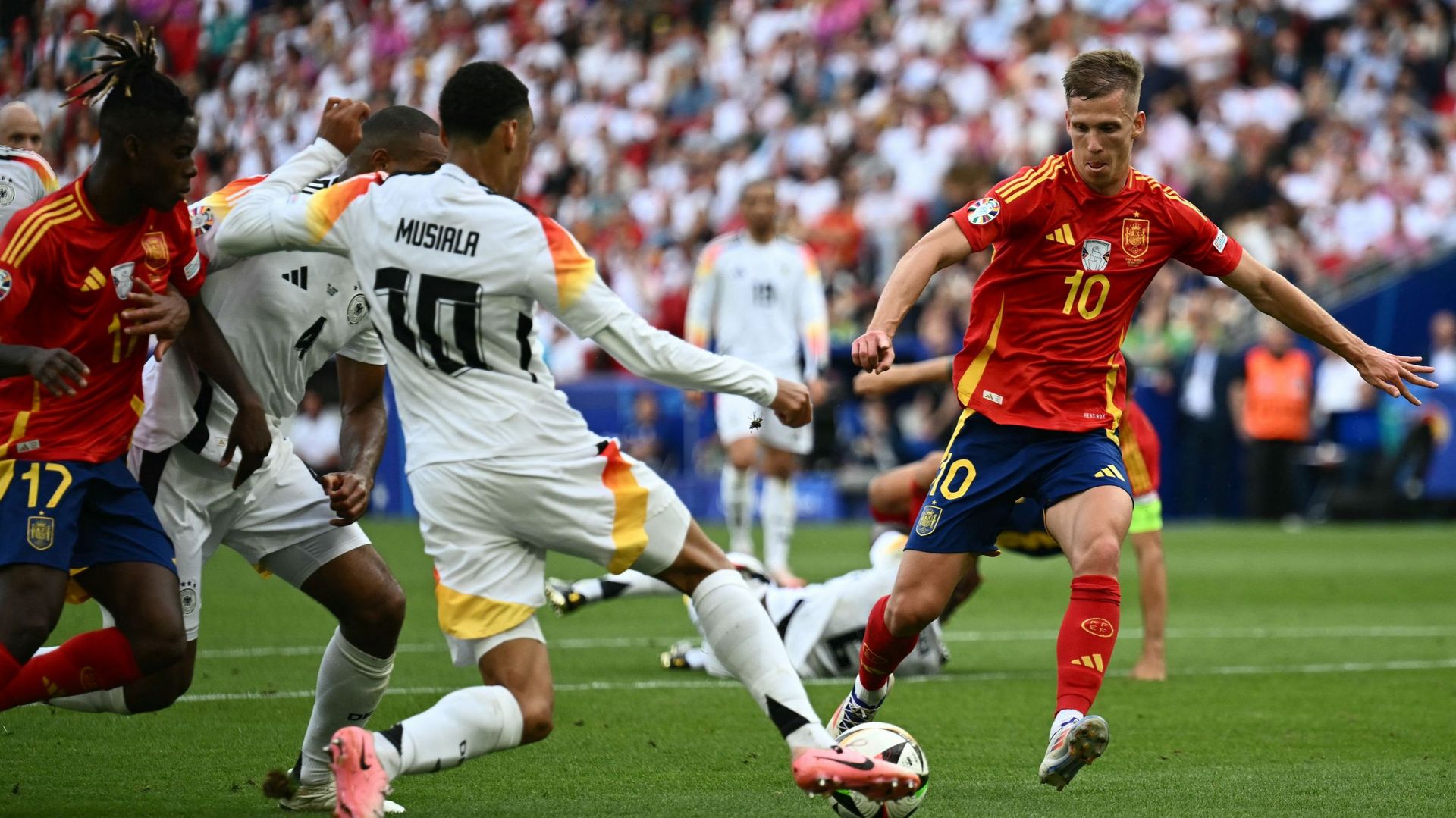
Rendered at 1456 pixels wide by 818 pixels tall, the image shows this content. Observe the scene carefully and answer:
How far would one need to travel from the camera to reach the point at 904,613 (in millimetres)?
6355

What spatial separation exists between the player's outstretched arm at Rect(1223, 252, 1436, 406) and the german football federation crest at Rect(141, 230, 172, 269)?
→ 3635mm

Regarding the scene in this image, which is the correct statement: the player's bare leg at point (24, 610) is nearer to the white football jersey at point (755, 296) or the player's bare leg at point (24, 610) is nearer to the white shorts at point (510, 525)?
the white shorts at point (510, 525)

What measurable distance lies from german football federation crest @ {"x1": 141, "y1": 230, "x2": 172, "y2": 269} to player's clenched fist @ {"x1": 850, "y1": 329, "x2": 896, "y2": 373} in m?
2.12

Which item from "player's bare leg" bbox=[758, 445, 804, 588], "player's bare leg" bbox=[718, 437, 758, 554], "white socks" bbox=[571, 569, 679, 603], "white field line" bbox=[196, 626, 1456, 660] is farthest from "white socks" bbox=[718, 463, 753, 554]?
"white socks" bbox=[571, 569, 679, 603]

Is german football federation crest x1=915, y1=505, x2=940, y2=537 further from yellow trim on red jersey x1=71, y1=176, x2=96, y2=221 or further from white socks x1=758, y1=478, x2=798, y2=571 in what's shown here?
white socks x1=758, y1=478, x2=798, y2=571

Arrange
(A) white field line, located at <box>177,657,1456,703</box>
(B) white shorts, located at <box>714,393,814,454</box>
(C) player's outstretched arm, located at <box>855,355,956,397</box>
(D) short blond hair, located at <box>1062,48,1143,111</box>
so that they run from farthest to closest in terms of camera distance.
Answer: (B) white shorts, located at <box>714,393,814,454</box>, (A) white field line, located at <box>177,657,1456,703</box>, (C) player's outstretched arm, located at <box>855,355,956,397</box>, (D) short blond hair, located at <box>1062,48,1143,111</box>

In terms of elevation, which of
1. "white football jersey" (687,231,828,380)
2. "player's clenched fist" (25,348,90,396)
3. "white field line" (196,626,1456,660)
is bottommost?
"white field line" (196,626,1456,660)

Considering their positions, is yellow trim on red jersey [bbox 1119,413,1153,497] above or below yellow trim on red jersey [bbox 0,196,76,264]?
below

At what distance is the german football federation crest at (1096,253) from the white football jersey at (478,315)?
1817 mm

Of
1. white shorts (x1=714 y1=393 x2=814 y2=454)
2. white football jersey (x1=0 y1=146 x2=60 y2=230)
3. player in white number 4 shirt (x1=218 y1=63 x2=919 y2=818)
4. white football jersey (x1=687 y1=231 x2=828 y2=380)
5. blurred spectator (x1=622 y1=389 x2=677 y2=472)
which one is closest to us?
player in white number 4 shirt (x1=218 y1=63 x2=919 y2=818)

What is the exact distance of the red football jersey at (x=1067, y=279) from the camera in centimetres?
637

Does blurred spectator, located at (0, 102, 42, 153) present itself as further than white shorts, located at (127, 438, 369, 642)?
Yes

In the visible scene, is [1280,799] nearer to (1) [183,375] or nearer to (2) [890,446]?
(1) [183,375]

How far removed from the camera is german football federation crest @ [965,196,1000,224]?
627 centimetres
